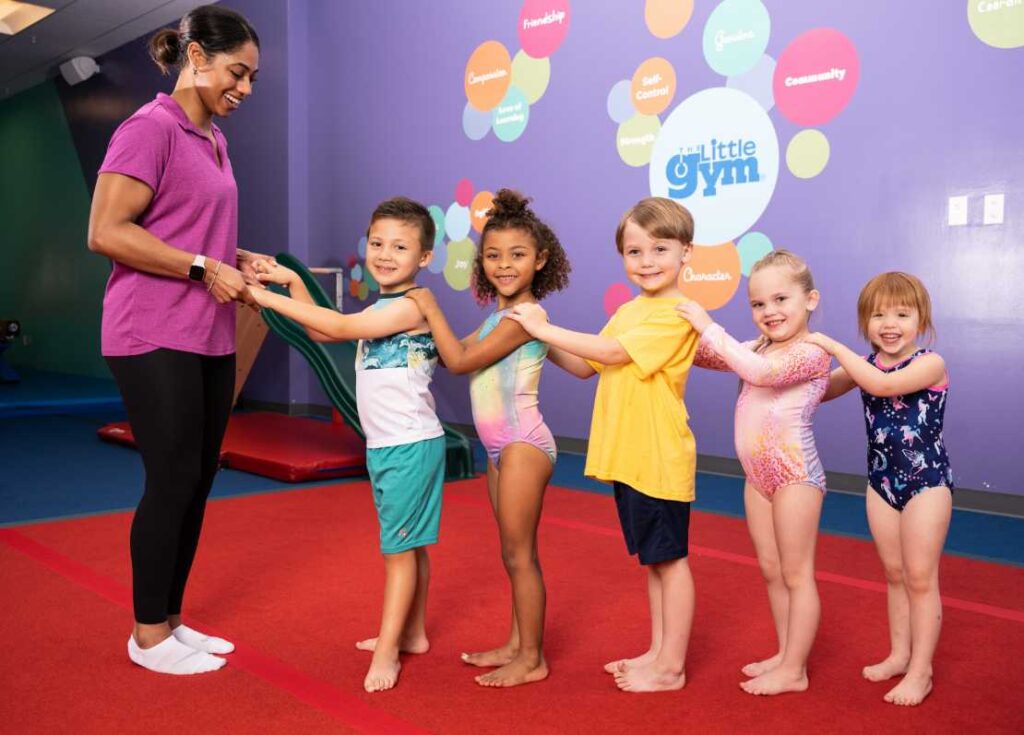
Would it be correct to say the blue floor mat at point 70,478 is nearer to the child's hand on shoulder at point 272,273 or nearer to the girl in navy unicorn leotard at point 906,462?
the child's hand on shoulder at point 272,273

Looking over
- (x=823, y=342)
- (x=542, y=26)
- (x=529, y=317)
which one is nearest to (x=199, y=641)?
(x=529, y=317)

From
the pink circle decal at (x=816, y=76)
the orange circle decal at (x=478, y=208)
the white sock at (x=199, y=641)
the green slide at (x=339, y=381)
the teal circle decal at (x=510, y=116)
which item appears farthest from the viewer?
the orange circle decal at (x=478, y=208)

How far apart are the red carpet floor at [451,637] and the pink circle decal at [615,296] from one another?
186 centimetres

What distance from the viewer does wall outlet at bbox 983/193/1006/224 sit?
411 cm

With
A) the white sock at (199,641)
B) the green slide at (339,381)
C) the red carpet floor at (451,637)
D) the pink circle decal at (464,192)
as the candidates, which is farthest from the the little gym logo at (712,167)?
the white sock at (199,641)

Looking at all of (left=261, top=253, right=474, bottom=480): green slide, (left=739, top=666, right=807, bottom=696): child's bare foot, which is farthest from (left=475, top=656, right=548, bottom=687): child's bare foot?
(left=261, top=253, right=474, bottom=480): green slide

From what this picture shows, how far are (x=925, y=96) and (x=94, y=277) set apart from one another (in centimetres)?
902

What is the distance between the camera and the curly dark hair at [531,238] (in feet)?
7.18

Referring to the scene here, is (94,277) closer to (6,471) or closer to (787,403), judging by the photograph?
(6,471)

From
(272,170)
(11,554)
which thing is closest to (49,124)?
(272,170)

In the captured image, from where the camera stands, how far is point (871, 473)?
88.0 inches

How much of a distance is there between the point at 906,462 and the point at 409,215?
1.25 meters

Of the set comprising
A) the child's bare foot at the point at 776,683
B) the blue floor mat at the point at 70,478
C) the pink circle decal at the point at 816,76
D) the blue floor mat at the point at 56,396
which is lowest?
the blue floor mat at the point at 56,396

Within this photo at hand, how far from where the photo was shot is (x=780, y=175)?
4.77m
